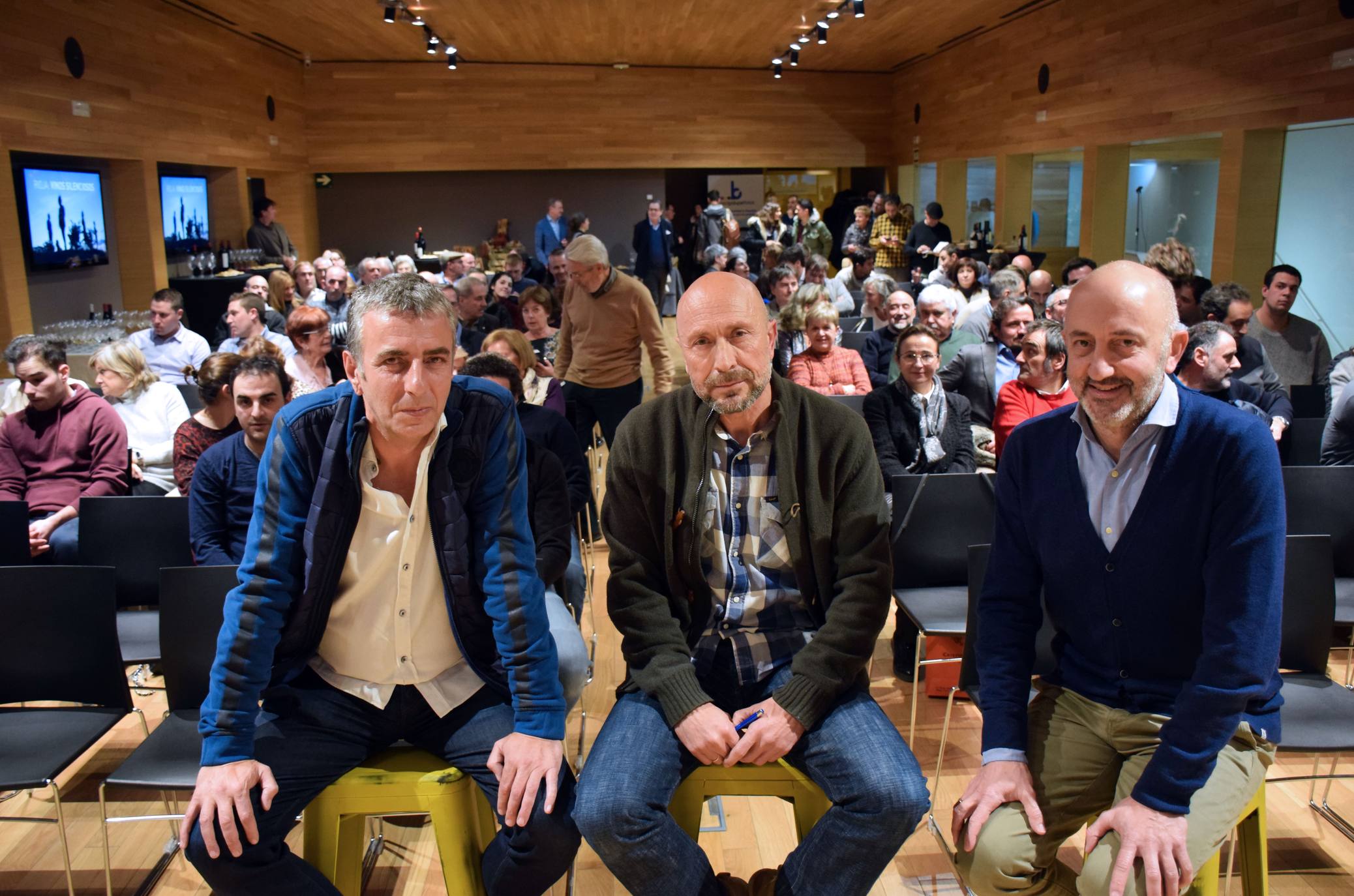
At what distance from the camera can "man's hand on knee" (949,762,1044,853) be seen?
5.96 feet

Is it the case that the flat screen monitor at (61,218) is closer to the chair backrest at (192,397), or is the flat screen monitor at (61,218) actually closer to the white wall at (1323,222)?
the chair backrest at (192,397)

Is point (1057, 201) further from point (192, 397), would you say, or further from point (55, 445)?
point (55, 445)

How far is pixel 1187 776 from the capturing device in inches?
66.3

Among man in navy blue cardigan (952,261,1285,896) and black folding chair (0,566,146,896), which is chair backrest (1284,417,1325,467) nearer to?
man in navy blue cardigan (952,261,1285,896)

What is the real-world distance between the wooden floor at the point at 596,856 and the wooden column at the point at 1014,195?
966cm

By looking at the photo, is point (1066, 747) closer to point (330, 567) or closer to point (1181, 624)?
point (1181, 624)

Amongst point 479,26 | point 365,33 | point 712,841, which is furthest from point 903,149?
point 712,841

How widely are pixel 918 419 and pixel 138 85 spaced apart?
8.22 meters

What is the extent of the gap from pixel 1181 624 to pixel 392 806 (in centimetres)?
155

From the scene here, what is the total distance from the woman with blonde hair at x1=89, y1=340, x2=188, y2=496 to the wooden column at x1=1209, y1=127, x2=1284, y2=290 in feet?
24.3

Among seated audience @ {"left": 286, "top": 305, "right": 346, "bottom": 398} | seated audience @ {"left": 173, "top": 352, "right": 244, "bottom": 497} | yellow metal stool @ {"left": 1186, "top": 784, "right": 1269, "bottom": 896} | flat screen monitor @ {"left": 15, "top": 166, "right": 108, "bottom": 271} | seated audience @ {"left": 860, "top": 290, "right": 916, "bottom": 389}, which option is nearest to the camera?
yellow metal stool @ {"left": 1186, "top": 784, "right": 1269, "bottom": 896}

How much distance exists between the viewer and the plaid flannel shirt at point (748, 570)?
2094 millimetres

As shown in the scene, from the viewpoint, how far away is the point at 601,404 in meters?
5.49

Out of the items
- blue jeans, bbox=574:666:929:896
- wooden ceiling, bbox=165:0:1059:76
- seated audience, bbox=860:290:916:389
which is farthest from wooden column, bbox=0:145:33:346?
blue jeans, bbox=574:666:929:896
